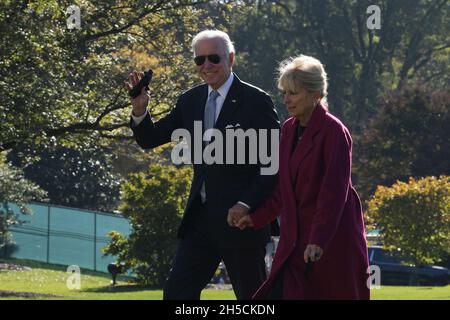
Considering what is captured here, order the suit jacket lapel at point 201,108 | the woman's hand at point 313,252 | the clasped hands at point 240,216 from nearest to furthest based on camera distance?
the woman's hand at point 313,252
the clasped hands at point 240,216
the suit jacket lapel at point 201,108

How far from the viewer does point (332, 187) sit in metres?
6.25

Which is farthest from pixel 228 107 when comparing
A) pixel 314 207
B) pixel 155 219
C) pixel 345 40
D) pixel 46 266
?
pixel 345 40

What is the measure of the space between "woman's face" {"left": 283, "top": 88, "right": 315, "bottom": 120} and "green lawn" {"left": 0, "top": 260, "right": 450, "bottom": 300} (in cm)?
1204

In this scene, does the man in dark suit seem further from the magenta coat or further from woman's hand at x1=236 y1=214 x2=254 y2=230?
the magenta coat

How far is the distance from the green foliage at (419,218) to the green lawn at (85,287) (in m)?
1.91

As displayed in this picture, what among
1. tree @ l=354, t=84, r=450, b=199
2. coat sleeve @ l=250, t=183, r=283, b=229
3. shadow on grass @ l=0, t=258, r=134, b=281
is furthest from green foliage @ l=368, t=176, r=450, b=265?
coat sleeve @ l=250, t=183, r=283, b=229

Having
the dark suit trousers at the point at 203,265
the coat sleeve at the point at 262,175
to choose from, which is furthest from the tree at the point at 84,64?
the dark suit trousers at the point at 203,265

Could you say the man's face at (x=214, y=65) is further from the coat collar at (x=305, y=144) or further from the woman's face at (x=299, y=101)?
the coat collar at (x=305, y=144)

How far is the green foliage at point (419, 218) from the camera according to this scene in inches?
985

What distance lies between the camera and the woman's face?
6488 millimetres

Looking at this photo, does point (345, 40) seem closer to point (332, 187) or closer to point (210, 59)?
point (210, 59)

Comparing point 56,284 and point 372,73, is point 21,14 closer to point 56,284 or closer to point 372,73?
point 56,284

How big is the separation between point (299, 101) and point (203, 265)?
4.69ft
